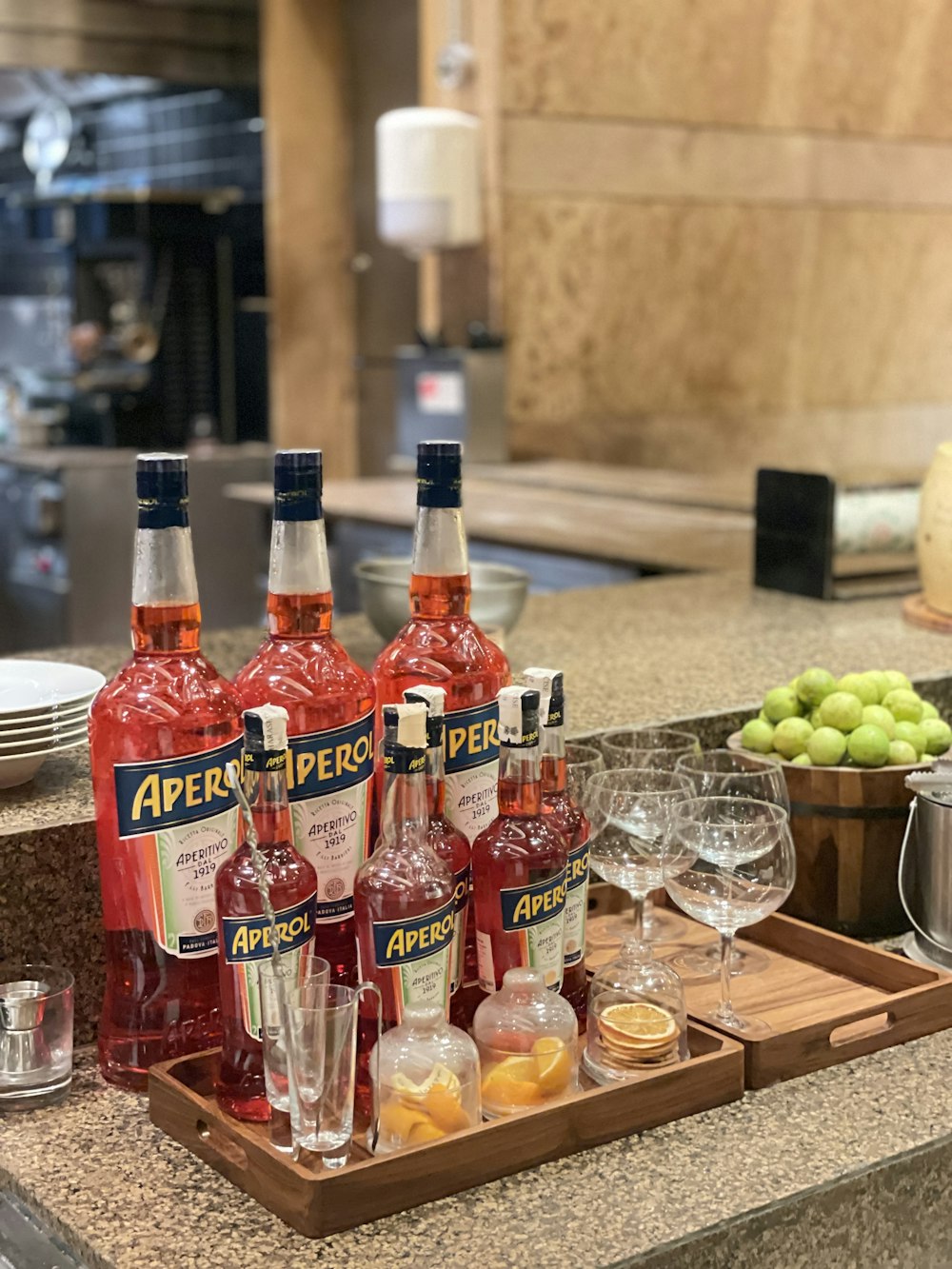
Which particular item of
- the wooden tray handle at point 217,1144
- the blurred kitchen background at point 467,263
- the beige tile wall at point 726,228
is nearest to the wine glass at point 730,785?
the wooden tray handle at point 217,1144

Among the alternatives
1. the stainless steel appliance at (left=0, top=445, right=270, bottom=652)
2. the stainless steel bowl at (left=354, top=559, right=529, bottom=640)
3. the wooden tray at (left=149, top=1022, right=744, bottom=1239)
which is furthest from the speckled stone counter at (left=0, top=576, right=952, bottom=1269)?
the stainless steel appliance at (left=0, top=445, right=270, bottom=652)

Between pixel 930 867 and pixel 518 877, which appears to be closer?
pixel 518 877

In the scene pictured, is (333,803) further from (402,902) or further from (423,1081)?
(423,1081)

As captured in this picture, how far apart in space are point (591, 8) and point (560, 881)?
473cm

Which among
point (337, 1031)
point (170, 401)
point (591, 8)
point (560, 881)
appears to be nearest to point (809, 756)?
point (560, 881)

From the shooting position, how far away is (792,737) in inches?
61.6

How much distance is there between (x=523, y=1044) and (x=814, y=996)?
378 mm

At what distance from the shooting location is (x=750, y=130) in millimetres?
5750

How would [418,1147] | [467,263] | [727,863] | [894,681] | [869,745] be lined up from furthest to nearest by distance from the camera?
[467,263]
[894,681]
[869,745]
[727,863]
[418,1147]

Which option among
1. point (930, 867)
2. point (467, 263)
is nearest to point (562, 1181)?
point (930, 867)

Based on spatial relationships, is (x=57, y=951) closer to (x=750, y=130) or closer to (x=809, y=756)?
(x=809, y=756)

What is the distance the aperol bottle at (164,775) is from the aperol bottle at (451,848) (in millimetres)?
142

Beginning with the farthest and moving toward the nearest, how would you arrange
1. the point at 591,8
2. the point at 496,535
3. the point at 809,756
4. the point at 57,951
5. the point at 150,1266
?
1. the point at 591,8
2. the point at 496,535
3. the point at 809,756
4. the point at 57,951
5. the point at 150,1266

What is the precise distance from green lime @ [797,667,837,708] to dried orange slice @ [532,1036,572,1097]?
62 cm
